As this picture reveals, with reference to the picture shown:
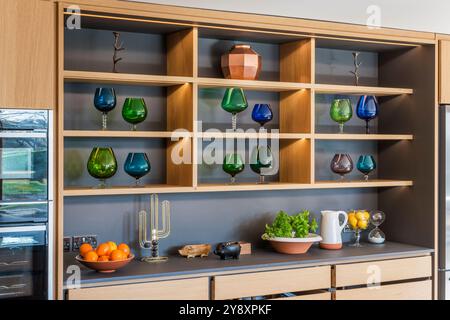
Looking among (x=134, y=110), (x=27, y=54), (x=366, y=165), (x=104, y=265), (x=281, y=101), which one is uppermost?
(x=27, y=54)

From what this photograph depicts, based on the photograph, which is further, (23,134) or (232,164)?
(232,164)

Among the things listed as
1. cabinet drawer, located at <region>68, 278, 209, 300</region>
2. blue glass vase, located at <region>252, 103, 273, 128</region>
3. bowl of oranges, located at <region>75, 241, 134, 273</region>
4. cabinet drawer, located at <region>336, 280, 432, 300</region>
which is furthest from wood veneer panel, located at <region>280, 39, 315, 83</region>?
bowl of oranges, located at <region>75, 241, 134, 273</region>

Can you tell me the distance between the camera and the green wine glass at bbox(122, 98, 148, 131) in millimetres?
3057

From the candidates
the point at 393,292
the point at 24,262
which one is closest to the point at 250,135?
the point at 393,292

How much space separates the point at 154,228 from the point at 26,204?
2.78 ft

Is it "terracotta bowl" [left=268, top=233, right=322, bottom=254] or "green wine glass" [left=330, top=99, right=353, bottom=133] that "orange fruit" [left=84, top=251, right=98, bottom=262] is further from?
"green wine glass" [left=330, top=99, right=353, bottom=133]

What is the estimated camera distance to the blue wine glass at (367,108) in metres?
3.68

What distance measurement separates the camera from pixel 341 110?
3602 millimetres

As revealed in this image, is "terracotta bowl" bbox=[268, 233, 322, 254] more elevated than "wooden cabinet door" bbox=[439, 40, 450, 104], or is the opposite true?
"wooden cabinet door" bbox=[439, 40, 450, 104]

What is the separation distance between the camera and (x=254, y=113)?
3.42 meters

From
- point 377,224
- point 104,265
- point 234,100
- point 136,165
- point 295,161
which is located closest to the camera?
point 104,265

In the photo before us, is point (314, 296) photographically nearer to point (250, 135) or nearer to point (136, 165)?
point (250, 135)

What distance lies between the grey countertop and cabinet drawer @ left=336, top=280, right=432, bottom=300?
17cm

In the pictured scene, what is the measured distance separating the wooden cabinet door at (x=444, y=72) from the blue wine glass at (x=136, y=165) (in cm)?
182
